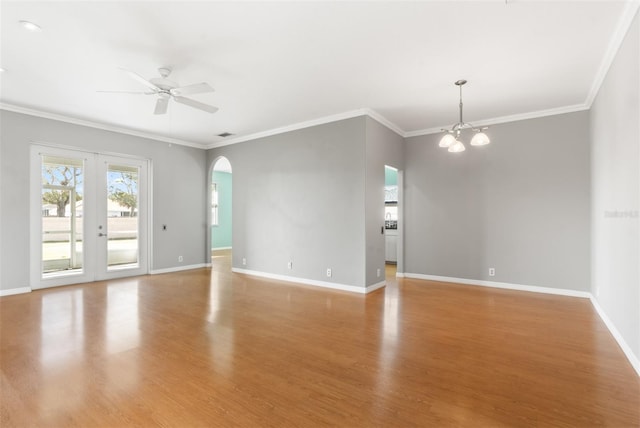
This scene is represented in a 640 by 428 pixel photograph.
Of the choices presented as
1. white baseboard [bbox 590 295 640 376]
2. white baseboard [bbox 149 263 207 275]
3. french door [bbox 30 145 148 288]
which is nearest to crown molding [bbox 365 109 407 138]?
white baseboard [bbox 590 295 640 376]

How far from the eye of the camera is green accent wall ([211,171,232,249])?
10.9 m

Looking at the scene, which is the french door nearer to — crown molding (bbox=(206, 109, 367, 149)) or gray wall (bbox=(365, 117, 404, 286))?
crown molding (bbox=(206, 109, 367, 149))

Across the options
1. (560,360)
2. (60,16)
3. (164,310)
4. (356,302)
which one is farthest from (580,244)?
(60,16)

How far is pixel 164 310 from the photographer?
4.11 m

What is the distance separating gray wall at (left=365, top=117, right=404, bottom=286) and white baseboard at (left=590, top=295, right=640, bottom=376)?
2941 millimetres

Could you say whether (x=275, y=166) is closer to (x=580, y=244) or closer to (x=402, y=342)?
(x=402, y=342)

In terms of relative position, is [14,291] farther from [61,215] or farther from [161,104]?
[161,104]

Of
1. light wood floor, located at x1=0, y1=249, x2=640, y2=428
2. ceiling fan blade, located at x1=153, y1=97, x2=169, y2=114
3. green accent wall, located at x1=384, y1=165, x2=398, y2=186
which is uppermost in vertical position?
ceiling fan blade, located at x1=153, y1=97, x2=169, y2=114

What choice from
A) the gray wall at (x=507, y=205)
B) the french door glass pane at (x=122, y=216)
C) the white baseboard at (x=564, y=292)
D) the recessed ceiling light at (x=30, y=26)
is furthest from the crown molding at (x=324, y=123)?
the recessed ceiling light at (x=30, y=26)

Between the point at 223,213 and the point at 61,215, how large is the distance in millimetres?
5864

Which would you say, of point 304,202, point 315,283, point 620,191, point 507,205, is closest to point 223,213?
point 304,202

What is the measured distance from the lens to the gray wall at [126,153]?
4.78 m

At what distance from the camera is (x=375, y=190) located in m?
5.29

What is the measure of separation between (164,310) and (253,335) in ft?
5.29
